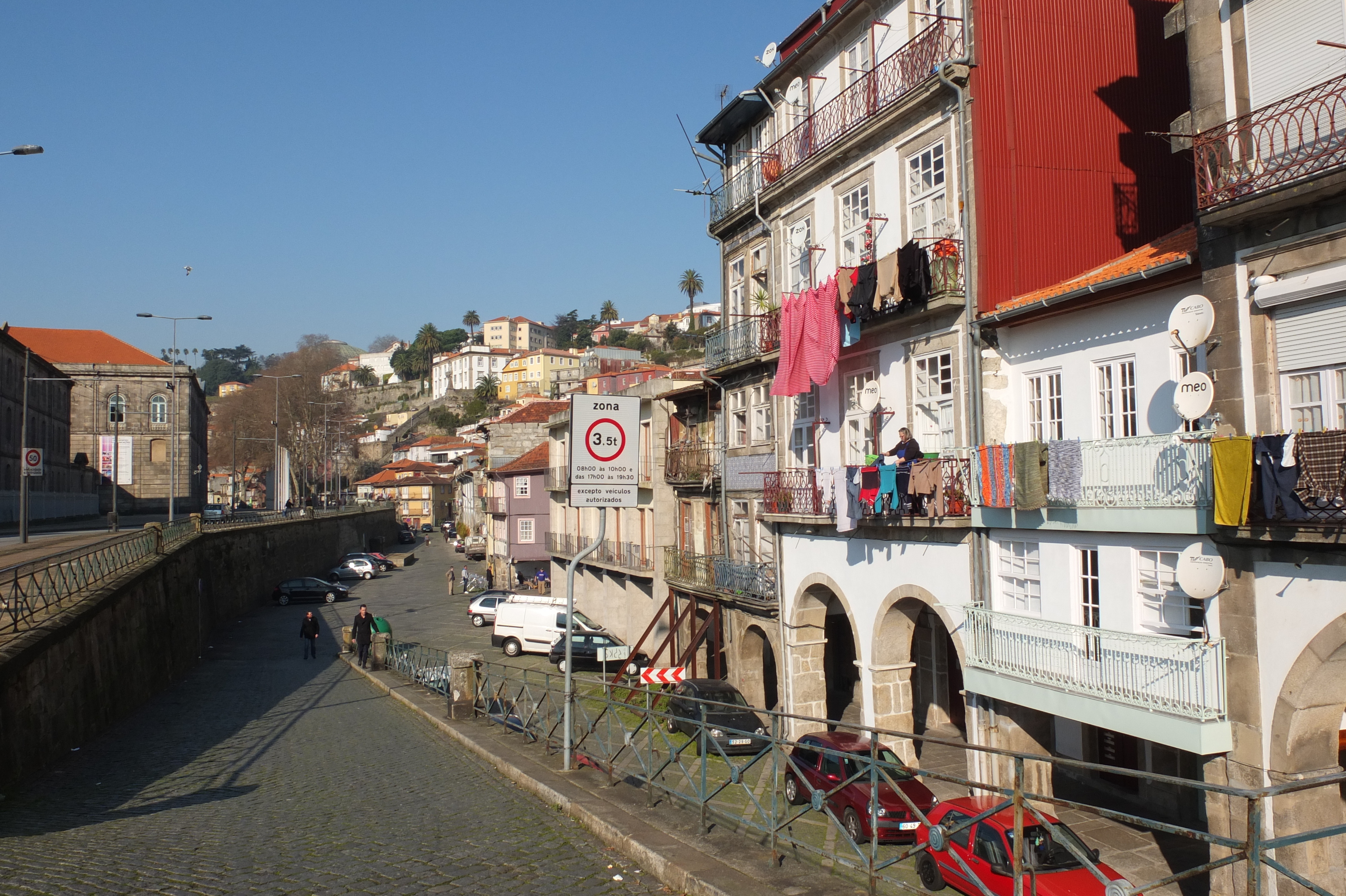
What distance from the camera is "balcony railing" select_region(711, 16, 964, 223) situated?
57.1 feet

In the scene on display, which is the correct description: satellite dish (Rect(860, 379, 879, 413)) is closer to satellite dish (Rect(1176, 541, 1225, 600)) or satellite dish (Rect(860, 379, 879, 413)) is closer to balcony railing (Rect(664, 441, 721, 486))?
satellite dish (Rect(1176, 541, 1225, 600))

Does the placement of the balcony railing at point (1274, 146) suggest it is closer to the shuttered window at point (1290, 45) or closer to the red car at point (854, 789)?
the shuttered window at point (1290, 45)

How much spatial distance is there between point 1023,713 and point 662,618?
1919 centimetres

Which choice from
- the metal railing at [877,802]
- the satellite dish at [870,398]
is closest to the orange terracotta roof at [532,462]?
the satellite dish at [870,398]

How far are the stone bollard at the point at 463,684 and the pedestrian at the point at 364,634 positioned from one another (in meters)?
11.7

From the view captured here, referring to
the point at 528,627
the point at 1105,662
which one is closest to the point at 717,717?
the point at 1105,662

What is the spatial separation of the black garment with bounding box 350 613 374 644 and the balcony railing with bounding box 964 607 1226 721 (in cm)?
1943

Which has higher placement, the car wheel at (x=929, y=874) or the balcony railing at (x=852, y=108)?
the balcony railing at (x=852, y=108)

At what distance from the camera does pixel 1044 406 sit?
16.0m

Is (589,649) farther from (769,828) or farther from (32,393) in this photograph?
(32,393)

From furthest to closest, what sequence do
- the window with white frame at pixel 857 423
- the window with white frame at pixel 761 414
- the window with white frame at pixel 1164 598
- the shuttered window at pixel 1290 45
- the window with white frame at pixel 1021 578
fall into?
the window with white frame at pixel 761 414
the window with white frame at pixel 857 423
the window with white frame at pixel 1021 578
the window with white frame at pixel 1164 598
the shuttered window at pixel 1290 45

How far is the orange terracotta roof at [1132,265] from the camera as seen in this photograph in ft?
43.5

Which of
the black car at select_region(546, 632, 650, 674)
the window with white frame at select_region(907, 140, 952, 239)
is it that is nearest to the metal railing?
the window with white frame at select_region(907, 140, 952, 239)

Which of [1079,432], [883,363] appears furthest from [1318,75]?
[883,363]
